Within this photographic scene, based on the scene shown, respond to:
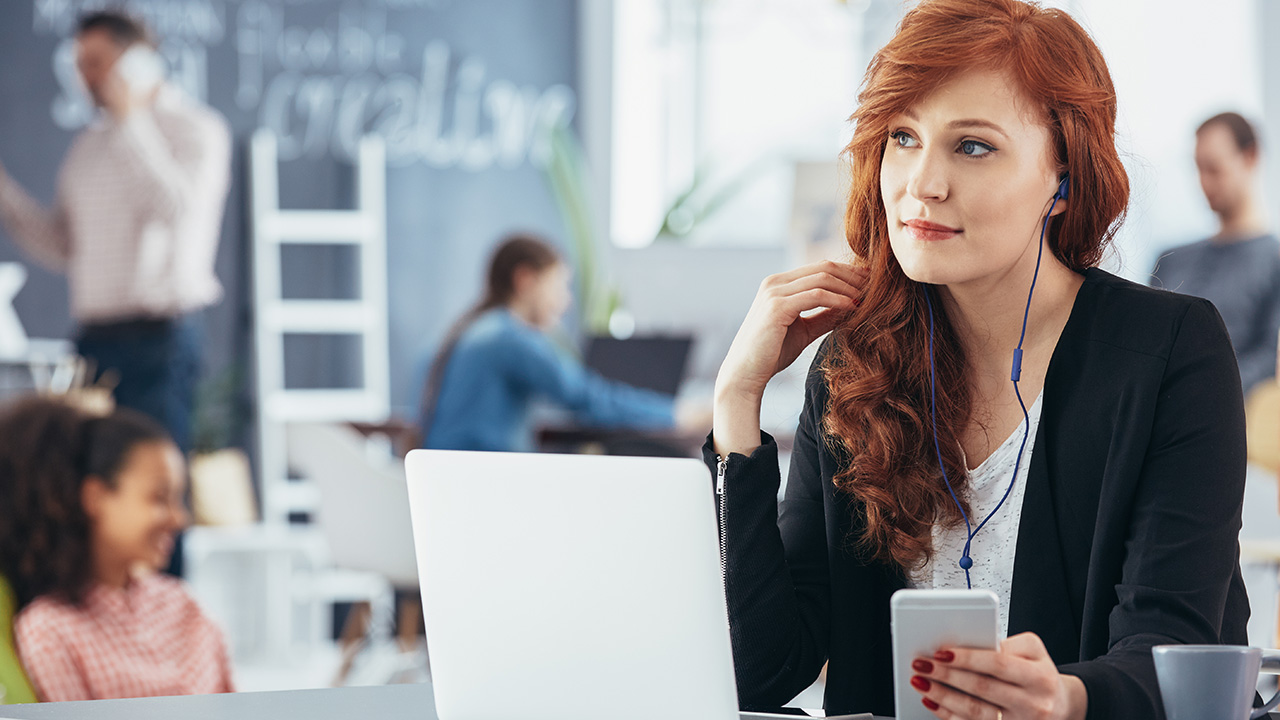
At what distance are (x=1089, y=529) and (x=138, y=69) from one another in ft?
11.7

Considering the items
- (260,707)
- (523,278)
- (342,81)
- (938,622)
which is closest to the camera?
(938,622)

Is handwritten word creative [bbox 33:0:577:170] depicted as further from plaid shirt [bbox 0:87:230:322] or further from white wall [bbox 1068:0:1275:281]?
white wall [bbox 1068:0:1275:281]

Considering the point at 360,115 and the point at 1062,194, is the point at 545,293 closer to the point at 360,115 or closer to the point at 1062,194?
the point at 360,115

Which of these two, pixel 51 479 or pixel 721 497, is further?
pixel 51 479

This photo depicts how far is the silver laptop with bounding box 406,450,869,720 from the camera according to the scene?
88cm

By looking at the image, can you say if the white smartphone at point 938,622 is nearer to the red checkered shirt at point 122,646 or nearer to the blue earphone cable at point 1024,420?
the blue earphone cable at point 1024,420

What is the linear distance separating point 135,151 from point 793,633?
3.32 meters

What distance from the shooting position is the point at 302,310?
480cm

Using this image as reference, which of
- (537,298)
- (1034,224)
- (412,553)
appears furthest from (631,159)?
(1034,224)

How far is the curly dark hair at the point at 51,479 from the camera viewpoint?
8.02ft

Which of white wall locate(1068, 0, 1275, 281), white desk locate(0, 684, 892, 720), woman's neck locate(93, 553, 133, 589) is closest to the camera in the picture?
white desk locate(0, 684, 892, 720)

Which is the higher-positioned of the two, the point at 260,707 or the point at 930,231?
the point at 930,231

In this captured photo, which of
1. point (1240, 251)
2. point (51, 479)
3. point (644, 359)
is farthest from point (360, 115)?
point (1240, 251)

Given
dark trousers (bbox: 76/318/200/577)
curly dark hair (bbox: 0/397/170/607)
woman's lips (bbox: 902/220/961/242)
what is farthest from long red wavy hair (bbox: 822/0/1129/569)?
dark trousers (bbox: 76/318/200/577)
